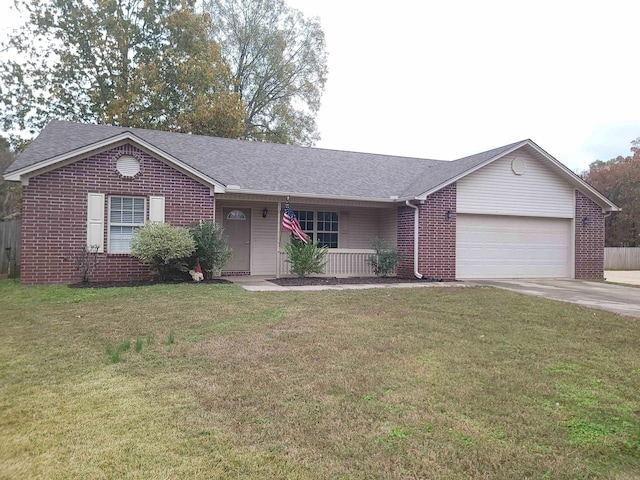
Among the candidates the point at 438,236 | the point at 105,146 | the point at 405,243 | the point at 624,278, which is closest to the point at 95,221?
the point at 105,146

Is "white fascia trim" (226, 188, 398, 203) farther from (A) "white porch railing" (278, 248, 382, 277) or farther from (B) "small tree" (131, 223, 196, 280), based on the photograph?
(B) "small tree" (131, 223, 196, 280)

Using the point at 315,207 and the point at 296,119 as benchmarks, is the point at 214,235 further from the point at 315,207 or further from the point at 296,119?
the point at 296,119

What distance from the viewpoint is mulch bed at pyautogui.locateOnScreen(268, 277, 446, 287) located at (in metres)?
11.6

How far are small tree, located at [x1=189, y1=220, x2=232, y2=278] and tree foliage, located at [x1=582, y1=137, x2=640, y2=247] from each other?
31.8 metres

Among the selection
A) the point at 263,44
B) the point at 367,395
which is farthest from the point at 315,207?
the point at 263,44

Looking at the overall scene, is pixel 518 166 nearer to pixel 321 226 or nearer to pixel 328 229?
pixel 328 229

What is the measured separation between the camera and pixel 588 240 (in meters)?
15.0

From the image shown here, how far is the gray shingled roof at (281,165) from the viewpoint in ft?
41.6

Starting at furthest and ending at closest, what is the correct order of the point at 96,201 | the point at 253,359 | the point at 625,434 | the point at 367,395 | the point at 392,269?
the point at 392,269 < the point at 96,201 < the point at 253,359 < the point at 367,395 < the point at 625,434

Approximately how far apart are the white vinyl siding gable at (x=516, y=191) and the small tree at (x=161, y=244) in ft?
26.9

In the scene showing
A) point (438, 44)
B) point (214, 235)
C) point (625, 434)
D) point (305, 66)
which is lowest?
point (625, 434)

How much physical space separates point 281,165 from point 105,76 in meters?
13.5

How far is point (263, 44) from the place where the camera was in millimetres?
29250

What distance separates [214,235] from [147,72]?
14065 mm
